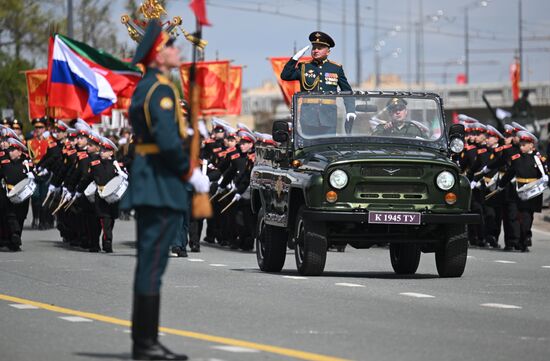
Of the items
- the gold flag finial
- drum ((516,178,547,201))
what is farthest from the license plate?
the gold flag finial

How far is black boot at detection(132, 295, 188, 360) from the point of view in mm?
10906

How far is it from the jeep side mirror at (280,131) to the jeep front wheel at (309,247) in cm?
94

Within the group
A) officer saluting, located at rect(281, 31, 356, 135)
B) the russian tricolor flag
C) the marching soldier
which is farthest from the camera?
the russian tricolor flag

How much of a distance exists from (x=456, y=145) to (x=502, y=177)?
7742 millimetres

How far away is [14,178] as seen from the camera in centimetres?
2647

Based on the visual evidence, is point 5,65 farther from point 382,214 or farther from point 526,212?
point 382,214

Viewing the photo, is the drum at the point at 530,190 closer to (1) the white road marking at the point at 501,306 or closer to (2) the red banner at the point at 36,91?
(1) the white road marking at the point at 501,306

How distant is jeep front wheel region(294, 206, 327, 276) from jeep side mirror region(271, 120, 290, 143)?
94 cm

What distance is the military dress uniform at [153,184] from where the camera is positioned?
11.0 m

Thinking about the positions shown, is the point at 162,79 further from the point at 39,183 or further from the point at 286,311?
the point at 39,183

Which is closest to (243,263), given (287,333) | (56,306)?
(56,306)

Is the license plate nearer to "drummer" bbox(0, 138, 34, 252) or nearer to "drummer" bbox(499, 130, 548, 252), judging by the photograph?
"drummer" bbox(0, 138, 34, 252)

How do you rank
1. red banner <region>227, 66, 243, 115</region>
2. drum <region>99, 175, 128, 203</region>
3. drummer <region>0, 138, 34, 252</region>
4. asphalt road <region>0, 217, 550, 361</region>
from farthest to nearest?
red banner <region>227, 66, 243, 115</region> < drum <region>99, 175, 128, 203</region> < drummer <region>0, 138, 34, 252</region> < asphalt road <region>0, 217, 550, 361</region>

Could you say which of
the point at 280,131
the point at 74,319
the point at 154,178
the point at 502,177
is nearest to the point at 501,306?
the point at 74,319
